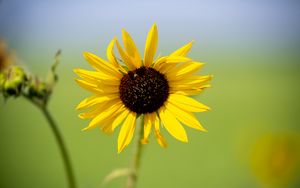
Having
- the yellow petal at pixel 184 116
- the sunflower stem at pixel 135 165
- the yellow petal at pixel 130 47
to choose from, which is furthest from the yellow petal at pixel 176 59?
the sunflower stem at pixel 135 165

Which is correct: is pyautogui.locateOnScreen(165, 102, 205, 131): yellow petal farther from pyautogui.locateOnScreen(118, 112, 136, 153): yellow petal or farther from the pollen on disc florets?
pyautogui.locateOnScreen(118, 112, 136, 153): yellow petal

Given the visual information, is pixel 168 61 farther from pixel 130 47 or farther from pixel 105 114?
pixel 105 114

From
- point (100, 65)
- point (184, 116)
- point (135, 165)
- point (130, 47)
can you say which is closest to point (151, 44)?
point (130, 47)

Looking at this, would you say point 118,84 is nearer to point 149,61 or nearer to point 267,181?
point 149,61

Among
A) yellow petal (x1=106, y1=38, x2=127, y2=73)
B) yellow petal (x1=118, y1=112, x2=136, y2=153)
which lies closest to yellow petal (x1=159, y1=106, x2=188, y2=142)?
yellow petal (x1=118, y1=112, x2=136, y2=153)

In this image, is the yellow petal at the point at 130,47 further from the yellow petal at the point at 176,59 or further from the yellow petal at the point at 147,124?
the yellow petal at the point at 147,124

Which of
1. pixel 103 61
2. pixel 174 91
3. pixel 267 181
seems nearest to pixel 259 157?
pixel 267 181
